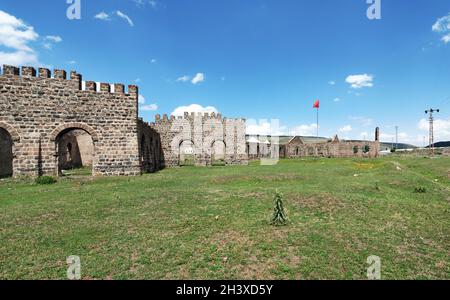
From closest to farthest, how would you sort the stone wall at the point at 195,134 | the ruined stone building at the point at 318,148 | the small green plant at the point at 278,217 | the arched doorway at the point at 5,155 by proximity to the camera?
the small green plant at the point at 278,217 → the arched doorway at the point at 5,155 → the stone wall at the point at 195,134 → the ruined stone building at the point at 318,148

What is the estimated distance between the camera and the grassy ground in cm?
466

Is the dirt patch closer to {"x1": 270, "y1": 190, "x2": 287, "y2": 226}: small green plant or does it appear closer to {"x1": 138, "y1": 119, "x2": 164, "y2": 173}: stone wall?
{"x1": 270, "y1": 190, "x2": 287, "y2": 226}: small green plant

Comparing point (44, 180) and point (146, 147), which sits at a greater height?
point (146, 147)

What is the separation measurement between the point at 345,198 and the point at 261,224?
469 centimetres

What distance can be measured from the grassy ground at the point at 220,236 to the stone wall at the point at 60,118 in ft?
18.2

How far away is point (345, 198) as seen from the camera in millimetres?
9688

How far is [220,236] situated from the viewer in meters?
6.16

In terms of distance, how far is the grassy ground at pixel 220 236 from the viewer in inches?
183

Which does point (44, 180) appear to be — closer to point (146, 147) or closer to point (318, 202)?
point (146, 147)

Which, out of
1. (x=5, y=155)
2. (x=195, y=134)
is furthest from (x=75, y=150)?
(x=195, y=134)

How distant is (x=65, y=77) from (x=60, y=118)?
9.43 feet

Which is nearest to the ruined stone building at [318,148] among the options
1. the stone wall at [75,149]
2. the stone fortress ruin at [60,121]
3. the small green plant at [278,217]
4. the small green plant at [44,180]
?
the stone wall at [75,149]

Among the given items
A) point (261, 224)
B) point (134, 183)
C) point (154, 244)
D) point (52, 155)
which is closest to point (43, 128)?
point (52, 155)

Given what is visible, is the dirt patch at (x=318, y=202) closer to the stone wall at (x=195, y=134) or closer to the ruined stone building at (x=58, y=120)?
the ruined stone building at (x=58, y=120)
